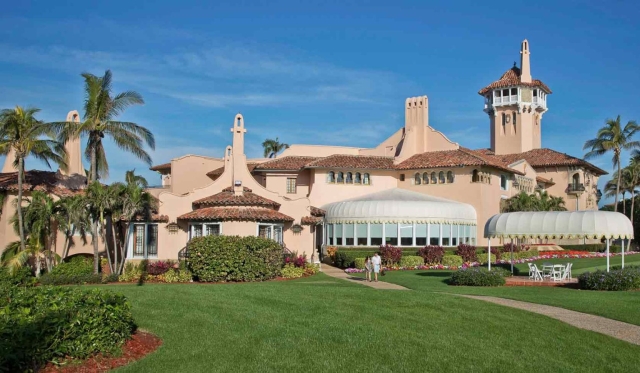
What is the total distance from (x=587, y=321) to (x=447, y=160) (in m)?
32.7

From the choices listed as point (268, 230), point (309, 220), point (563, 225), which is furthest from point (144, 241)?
point (563, 225)

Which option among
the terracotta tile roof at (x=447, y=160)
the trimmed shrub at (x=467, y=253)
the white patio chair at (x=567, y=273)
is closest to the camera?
the white patio chair at (x=567, y=273)

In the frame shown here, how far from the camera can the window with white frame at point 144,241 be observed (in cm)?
3706

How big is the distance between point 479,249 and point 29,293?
37264 mm

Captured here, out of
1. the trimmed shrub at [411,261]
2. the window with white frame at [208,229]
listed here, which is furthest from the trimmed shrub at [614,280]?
the window with white frame at [208,229]

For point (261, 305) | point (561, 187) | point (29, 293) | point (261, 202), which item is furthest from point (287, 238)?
point (561, 187)

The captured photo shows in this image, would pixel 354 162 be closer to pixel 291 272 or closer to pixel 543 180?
pixel 291 272

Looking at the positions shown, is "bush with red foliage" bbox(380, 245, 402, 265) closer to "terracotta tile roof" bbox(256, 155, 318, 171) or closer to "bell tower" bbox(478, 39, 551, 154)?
"terracotta tile roof" bbox(256, 155, 318, 171)

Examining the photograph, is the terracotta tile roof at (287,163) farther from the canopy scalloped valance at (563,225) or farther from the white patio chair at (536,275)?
the white patio chair at (536,275)

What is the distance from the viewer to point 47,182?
38469 mm

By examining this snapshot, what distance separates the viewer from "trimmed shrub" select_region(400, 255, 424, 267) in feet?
137

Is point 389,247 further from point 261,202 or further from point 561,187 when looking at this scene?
point 561,187

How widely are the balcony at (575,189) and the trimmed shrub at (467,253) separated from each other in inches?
1023

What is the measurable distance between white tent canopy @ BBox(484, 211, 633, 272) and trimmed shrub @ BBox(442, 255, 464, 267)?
886 centimetres
